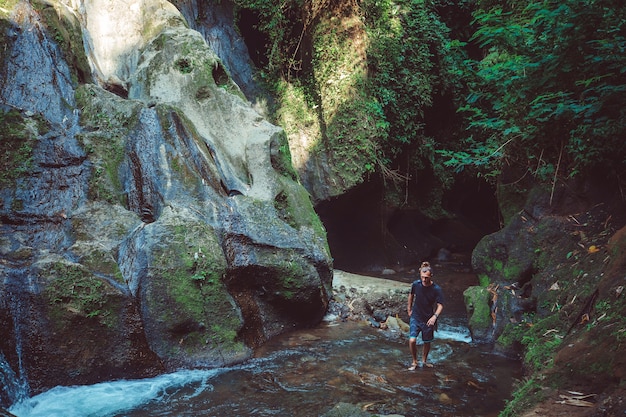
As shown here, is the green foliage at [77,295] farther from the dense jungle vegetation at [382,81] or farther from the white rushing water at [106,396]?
the dense jungle vegetation at [382,81]

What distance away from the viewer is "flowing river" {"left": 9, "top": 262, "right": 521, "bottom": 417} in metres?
5.16

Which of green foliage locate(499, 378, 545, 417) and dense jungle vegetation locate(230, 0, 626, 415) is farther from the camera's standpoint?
dense jungle vegetation locate(230, 0, 626, 415)

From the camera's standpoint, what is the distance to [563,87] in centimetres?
654

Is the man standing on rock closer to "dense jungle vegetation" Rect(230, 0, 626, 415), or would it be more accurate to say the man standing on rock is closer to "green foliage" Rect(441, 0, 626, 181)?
"green foliage" Rect(441, 0, 626, 181)

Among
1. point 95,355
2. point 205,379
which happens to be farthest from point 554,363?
point 95,355

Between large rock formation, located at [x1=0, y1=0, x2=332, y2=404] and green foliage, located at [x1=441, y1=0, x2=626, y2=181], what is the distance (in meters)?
3.93

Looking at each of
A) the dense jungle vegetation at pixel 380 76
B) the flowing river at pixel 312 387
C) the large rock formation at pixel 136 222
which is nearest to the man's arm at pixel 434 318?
the flowing river at pixel 312 387

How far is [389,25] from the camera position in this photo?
13.9 metres

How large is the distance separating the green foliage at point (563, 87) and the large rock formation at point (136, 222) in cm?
393

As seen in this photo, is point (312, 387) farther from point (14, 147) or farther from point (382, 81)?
point (382, 81)

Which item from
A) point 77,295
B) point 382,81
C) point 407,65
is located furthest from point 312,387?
point 407,65

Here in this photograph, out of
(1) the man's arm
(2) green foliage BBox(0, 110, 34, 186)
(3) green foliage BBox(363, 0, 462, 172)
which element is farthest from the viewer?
(3) green foliage BBox(363, 0, 462, 172)

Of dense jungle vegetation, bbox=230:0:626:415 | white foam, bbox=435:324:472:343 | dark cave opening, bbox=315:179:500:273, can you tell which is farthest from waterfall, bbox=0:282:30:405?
dark cave opening, bbox=315:179:500:273

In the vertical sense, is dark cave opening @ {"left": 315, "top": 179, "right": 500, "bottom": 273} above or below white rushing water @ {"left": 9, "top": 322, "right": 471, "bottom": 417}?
above
